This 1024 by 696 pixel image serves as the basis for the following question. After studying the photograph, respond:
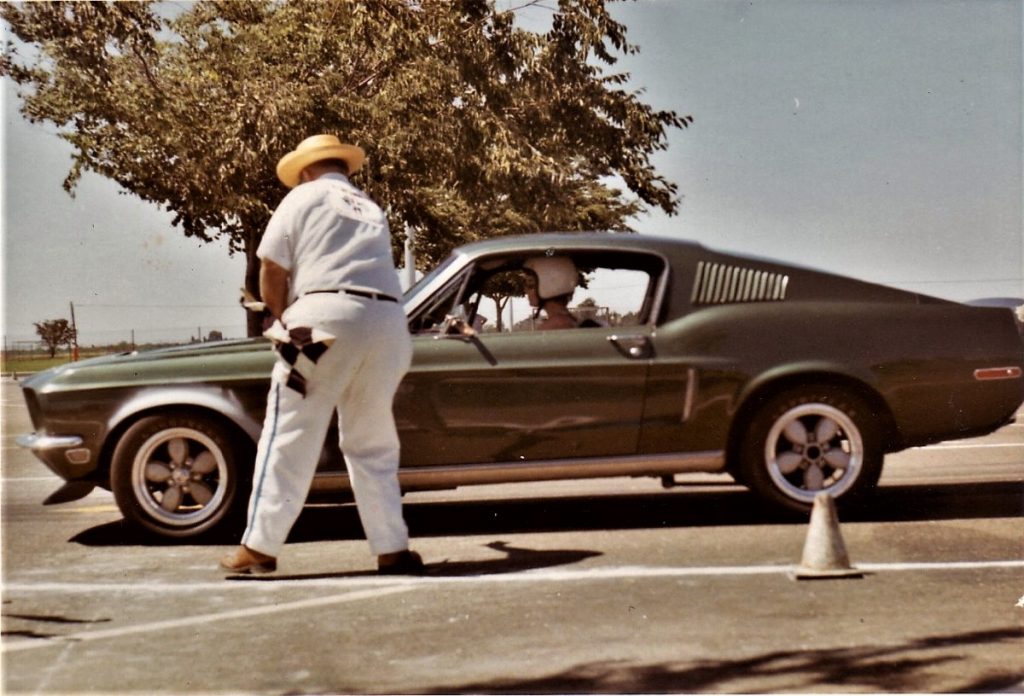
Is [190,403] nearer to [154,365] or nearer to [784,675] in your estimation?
[154,365]

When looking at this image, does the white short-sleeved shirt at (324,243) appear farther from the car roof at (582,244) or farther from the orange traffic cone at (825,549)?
the orange traffic cone at (825,549)

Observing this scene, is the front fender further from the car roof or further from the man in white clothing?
the car roof

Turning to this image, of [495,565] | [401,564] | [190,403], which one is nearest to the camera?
[401,564]

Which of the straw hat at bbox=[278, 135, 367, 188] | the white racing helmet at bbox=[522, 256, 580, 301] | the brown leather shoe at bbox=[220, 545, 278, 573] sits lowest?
the brown leather shoe at bbox=[220, 545, 278, 573]

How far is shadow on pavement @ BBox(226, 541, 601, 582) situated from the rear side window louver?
1.54m

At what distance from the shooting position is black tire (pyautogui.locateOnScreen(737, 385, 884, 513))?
634cm

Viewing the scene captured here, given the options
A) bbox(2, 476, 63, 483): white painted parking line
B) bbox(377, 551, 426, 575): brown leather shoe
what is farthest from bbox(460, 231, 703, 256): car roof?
bbox(2, 476, 63, 483): white painted parking line

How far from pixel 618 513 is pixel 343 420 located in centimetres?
224

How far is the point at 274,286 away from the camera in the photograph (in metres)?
5.21

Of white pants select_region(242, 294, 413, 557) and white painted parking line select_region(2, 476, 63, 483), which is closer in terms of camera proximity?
white pants select_region(242, 294, 413, 557)

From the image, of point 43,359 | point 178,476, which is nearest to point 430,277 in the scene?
point 178,476

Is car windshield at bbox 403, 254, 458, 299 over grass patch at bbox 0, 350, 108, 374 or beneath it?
over

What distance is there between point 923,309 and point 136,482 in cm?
409

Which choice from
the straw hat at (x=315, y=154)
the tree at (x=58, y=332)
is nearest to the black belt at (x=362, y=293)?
the straw hat at (x=315, y=154)
